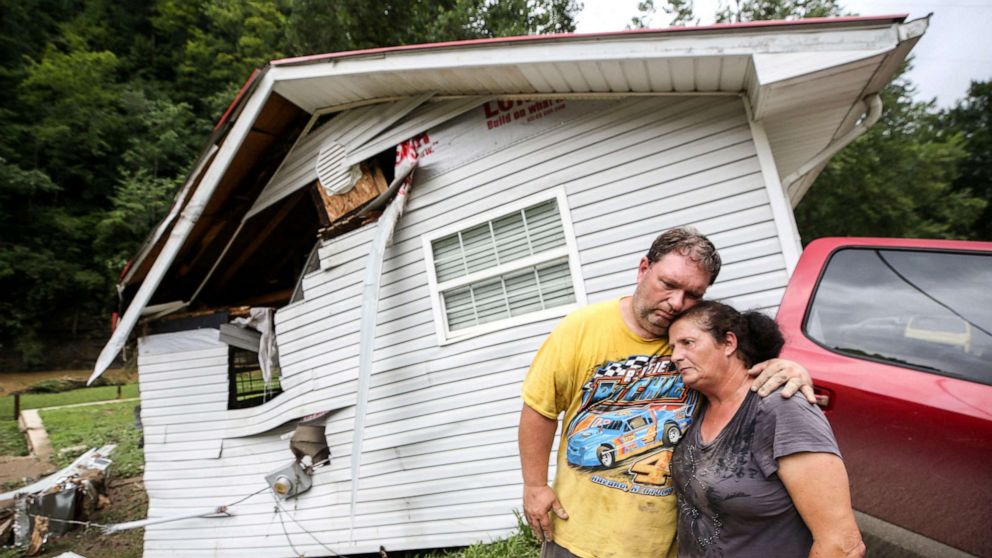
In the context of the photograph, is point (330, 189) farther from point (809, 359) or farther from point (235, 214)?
point (809, 359)

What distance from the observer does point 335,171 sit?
19.0 feet

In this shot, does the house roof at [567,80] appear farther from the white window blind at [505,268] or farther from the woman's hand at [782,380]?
the woman's hand at [782,380]

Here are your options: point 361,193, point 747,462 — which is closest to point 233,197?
point 361,193

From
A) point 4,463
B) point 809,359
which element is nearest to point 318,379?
point 809,359

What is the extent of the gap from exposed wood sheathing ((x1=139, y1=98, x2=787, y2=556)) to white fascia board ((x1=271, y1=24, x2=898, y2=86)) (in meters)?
0.63

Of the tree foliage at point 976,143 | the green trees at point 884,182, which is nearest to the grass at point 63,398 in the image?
the green trees at point 884,182

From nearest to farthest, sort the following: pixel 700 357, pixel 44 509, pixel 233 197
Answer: pixel 700 357 → pixel 233 197 → pixel 44 509

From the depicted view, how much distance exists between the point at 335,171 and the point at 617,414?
4812mm

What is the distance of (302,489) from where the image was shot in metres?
6.02

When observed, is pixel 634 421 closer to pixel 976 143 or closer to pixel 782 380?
pixel 782 380

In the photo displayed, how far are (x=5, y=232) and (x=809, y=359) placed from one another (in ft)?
127

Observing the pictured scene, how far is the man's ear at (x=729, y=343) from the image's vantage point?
1665 mm

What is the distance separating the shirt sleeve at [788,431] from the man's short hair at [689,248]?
49 cm

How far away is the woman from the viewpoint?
1.36 meters
